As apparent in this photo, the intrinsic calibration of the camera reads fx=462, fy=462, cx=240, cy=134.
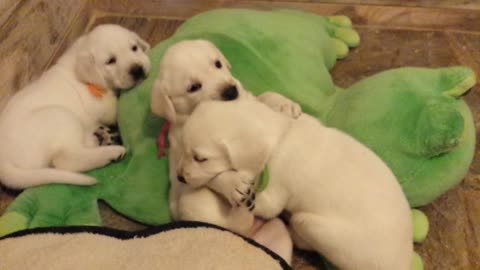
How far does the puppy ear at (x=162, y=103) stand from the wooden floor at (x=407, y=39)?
43 centimetres

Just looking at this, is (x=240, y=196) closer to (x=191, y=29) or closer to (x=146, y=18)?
(x=191, y=29)

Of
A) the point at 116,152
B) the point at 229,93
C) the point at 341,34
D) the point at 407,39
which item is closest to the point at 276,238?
the point at 229,93

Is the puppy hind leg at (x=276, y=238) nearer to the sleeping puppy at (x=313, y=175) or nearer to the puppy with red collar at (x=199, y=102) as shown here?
the puppy with red collar at (x=199, y=102)

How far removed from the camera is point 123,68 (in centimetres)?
187

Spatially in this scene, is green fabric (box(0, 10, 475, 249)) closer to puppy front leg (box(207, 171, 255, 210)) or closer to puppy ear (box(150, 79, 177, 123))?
puppy ear (box(150, 79, 177, 123))

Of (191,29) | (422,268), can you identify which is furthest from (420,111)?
(191,29)

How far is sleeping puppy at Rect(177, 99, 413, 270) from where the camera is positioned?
1226mm

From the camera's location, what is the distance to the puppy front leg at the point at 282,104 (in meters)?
1.48

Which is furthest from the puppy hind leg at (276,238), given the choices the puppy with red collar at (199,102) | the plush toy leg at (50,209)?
the plush toy leg at (50,209)

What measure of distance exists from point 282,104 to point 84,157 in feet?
2.50

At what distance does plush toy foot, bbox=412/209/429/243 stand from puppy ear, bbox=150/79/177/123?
879 millimetres

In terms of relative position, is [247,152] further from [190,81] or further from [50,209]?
[50,209]

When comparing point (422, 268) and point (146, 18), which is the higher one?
point (146, 18)

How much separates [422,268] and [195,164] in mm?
793
